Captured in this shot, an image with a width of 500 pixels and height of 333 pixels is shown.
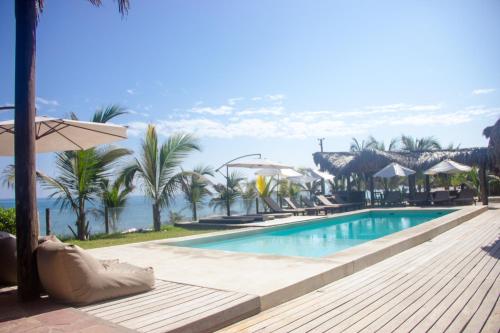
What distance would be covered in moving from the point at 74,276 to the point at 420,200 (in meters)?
17.3

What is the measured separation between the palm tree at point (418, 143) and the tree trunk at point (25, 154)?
29482mm

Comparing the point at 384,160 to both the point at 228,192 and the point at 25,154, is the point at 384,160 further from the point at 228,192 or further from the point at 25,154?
the point at 25,154

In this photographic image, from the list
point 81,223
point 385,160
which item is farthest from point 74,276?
point 385,160

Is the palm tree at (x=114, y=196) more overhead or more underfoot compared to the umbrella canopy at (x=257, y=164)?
more underfoot

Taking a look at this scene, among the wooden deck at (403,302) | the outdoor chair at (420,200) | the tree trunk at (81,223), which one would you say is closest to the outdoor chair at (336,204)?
the outdoor chair at (420,200)

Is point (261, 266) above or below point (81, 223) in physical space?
below

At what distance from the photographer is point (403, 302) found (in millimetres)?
3473

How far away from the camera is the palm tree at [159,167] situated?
1158 cm

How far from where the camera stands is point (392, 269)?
4.89 metres

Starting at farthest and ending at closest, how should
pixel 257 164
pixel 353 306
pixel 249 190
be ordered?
pixel 249 190 < pixel 257 164 < pixel 353 306

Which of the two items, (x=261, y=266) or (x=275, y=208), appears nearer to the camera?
(x=261, y=266)

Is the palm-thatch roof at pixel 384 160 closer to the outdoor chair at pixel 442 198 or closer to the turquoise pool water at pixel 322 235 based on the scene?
the outdoor chair at pixel 442 198

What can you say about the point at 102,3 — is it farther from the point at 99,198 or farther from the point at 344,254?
the point at 99,198

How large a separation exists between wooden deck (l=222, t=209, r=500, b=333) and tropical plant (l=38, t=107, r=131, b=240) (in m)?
7.90
